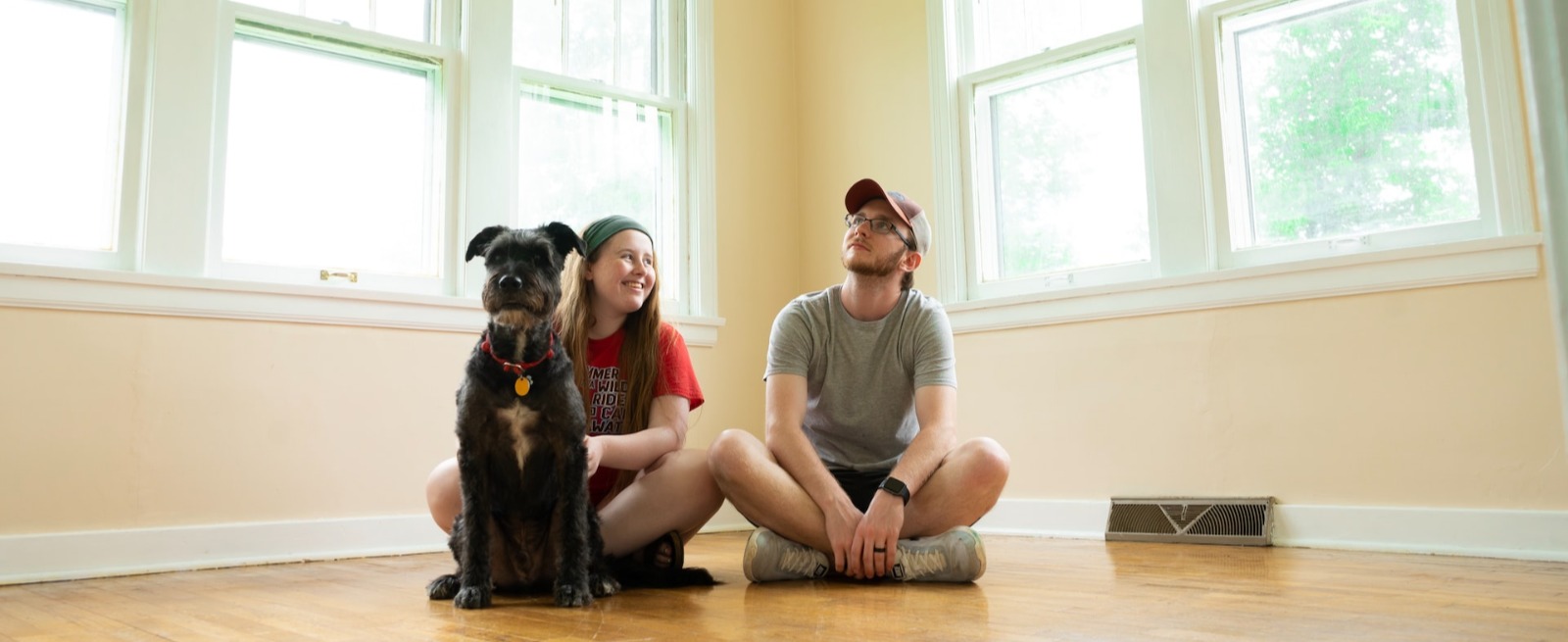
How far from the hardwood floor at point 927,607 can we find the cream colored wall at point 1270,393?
367mm

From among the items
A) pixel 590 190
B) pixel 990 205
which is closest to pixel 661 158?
pixel 590 190

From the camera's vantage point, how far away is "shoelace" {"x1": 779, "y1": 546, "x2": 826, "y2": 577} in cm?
235

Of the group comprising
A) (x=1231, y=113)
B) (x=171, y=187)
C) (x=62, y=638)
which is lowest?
(x=62, y=638)

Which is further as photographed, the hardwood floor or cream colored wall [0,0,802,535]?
cream colored wall [0,0,802,535]

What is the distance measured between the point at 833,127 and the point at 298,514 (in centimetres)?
269

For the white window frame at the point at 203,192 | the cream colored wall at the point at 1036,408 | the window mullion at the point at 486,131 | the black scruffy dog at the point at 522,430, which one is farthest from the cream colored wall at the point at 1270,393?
the black scruffy dog at the point at 522,430

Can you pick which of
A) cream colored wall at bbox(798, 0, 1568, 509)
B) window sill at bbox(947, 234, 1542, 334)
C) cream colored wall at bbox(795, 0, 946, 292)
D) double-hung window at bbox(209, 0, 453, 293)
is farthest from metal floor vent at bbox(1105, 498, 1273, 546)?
double-hung window at bbox(209, 0, 453, 293)

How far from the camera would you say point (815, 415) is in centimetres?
260

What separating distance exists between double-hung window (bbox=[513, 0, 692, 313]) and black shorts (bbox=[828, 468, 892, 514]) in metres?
1.75

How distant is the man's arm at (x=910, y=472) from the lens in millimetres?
2238

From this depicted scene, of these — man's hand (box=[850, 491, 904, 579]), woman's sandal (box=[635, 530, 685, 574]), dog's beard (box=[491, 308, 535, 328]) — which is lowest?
woman's sandal (box=[635, 530, 685, 574])

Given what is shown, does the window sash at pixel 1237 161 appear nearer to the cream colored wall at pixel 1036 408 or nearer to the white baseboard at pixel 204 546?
the cream colored wall at pixel 1036 408

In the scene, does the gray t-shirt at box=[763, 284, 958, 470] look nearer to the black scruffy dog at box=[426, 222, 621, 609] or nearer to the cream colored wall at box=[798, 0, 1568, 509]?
the black scruffy dog at box=[426, 222, 621, 609]

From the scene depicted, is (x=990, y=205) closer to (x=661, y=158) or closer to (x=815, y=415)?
(x=661, y=158)
